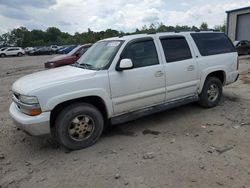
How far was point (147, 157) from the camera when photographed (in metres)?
3.96

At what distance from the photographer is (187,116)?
18.9ft

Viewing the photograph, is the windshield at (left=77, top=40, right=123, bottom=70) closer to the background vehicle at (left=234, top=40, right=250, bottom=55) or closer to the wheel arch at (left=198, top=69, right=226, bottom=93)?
the wheel arch at (left=198, top=69, right=226, bottom=93)

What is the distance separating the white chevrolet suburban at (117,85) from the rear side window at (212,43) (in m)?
0.03

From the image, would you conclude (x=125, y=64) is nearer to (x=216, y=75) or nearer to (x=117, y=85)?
(x=117, y=85)

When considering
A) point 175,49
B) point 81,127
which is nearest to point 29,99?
point 81,127

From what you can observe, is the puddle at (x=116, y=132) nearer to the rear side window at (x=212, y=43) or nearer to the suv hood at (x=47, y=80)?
the suv hood at (x=47, y=80)

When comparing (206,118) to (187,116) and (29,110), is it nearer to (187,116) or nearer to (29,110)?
(187,116)

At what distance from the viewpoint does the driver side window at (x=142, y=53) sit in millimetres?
4785

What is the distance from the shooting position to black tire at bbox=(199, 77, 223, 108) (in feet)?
19.7

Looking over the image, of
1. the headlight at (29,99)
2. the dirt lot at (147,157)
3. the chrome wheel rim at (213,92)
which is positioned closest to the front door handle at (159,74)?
the dirt lot at (147,157)

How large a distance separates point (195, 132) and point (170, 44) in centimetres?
187

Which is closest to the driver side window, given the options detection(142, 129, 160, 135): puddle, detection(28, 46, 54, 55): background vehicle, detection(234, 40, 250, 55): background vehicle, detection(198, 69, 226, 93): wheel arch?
detection(142, 129, 160, 135): puddle

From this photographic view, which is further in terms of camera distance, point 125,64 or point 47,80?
point 125,64

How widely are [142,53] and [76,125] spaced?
1863 millimetres
